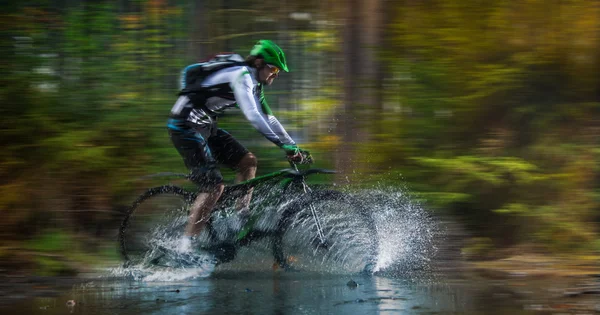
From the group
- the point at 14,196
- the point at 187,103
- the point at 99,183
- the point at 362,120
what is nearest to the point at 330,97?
the point at 362,120

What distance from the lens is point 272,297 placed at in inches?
249

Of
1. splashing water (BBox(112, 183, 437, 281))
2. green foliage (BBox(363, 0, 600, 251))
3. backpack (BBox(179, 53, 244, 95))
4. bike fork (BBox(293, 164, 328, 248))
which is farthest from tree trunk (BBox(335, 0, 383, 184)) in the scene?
backpack (BBox(179, 53, 244, 95))

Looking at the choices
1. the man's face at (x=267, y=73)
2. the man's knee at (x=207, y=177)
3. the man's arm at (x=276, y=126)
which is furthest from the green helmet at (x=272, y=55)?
the man's knee at (x=207, y=177)

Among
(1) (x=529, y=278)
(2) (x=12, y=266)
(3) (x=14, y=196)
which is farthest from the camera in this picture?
(3) (x=14, y=196)

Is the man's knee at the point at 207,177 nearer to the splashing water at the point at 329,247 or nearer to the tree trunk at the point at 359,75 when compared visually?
the splashing water at the point at 329,247

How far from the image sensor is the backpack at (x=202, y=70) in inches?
281

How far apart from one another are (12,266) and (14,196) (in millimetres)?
840

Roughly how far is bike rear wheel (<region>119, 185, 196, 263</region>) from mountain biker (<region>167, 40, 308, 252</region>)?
0.72ft

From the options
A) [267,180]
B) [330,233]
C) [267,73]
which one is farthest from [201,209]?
[267,73]

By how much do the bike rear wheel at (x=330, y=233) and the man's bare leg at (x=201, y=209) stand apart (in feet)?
1.95

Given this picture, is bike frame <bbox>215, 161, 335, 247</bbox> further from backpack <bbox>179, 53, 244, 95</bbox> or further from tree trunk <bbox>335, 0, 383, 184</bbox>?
tree trunk <bbox>335, 0, 383, 184</bbox>

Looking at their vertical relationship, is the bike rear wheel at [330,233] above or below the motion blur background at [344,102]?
below

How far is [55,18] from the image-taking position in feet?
28.7

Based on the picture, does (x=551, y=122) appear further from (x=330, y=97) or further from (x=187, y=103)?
(x=187, y=103)
